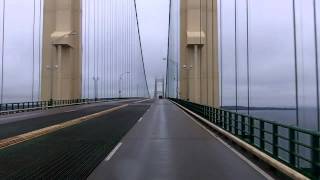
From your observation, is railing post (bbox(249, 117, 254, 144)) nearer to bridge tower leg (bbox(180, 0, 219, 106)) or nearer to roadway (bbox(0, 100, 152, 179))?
roadway (bbox(0, 100, 152, 179))

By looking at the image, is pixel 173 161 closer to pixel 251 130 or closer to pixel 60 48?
pixel 251 130

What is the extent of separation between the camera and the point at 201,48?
66500 millimetres

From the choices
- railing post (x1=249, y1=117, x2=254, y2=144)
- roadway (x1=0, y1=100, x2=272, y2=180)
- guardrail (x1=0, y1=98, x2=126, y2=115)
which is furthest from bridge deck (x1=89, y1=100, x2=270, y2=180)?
guardrail (x1=0, y1=98, x2=126, y2=115)

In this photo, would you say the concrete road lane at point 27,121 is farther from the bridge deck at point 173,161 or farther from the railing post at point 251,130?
the railing post at point 251,130

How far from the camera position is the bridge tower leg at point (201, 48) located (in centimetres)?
6109

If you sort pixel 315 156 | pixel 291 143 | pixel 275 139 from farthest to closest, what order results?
pixel 275 139 → pixel 291 143 → pixel 315 156

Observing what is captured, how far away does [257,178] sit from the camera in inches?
467

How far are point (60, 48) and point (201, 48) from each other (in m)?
18.0

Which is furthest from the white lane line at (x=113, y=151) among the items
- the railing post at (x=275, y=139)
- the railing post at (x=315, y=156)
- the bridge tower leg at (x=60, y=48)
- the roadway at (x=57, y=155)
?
the bridge tower leg at (x=60, y=48)

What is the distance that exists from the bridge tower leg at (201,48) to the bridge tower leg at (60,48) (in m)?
14.3

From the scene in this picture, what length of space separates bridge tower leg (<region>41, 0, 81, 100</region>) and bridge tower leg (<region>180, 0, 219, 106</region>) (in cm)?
1428

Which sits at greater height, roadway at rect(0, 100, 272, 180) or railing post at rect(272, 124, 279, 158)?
railing post at rect(272, 124, 279, 158)

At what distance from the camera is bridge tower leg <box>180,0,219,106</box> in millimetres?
61094

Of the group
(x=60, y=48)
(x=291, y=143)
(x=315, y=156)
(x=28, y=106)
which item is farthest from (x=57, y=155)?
(x=60, y=48)
